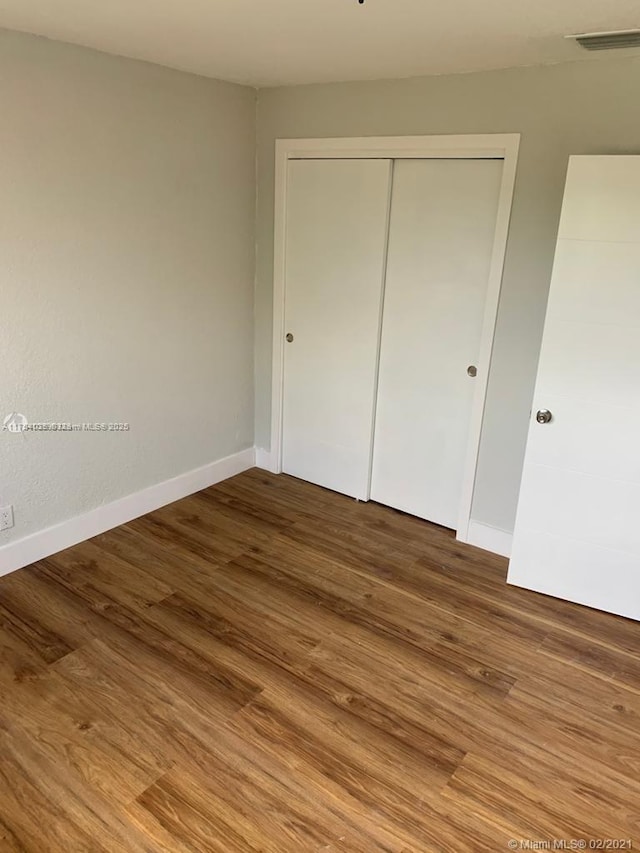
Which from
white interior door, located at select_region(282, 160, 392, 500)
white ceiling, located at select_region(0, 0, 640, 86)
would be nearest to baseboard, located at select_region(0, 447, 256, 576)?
white interior door, located at select_region(282, 160, 392, 500)

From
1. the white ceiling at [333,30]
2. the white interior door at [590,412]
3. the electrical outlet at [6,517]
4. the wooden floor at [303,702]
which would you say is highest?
the white ceiling at [333,30]

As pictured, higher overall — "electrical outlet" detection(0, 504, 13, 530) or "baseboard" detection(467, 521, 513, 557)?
"electrical outlet" detection(0, 504, 13, 530)

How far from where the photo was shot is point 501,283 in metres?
2.96

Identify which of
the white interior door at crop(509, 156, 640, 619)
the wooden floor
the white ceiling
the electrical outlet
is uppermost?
the white ceiling

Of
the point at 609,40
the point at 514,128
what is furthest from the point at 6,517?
the point at 609,40

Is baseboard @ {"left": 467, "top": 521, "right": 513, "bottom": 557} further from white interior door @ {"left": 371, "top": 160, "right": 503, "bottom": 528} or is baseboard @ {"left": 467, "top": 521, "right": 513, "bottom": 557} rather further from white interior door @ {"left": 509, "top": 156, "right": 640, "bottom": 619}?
white interior door @ {"left": 509, "top": 156, "right": 640, "bottom": 619}

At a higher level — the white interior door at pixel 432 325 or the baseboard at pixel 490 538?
the white interior door at pixel 432 325

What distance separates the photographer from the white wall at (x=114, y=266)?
8.63 feet

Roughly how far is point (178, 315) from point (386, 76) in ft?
5.21

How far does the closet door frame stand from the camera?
2848 mm

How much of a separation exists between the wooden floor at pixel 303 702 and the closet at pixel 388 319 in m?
0.56

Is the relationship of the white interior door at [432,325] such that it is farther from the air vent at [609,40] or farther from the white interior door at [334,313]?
the air vent at [609,40]

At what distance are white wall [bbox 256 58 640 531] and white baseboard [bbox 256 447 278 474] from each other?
1.42m

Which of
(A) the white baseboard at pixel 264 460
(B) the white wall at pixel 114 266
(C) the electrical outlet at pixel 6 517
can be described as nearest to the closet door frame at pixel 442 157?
(B) the white wall at pixel 114 266
